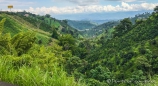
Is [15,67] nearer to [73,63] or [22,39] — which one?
[22,39]

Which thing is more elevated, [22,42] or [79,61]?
[22,42]

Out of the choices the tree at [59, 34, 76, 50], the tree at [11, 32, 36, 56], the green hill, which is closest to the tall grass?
the green hill

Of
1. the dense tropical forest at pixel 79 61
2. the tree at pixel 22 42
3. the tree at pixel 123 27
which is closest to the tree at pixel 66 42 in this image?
the dense tropical forest at pixel 79 61

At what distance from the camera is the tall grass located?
4453 millimetres

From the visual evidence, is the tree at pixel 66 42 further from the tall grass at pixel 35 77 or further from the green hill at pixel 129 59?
the tall grass at pixel 35 77

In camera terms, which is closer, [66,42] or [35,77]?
[35,77]

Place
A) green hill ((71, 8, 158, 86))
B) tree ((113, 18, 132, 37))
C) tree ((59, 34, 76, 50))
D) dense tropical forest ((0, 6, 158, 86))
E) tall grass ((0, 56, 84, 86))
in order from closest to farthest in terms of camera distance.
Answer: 1. tall grass ((0, 56, 84, 86))
2. dense tropical forest ((0, 6, 158, 86))
3. green hill ((71, 8, 158, 86))
4. tree ((59, 34, 76, 50))
5. tree ((113, 18, 132, 37))

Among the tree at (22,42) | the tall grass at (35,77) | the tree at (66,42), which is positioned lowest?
the tree at (66,42)

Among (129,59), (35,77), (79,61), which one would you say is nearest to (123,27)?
(129,59)

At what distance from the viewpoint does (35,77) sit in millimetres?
4590

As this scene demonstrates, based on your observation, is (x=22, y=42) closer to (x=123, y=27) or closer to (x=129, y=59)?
(x=129, y=59)

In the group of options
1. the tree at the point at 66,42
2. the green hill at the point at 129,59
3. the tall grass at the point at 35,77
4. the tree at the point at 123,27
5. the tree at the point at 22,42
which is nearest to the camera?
the tall grass at the point at 35,77

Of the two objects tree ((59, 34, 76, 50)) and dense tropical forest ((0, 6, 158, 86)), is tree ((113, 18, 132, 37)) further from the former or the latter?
tree ((59, 34, 76, 50))

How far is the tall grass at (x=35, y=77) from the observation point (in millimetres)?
4453
